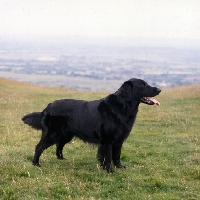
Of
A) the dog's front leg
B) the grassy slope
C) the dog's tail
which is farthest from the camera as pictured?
the dog's tail

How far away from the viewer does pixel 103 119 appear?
7.16 m

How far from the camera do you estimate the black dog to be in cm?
714

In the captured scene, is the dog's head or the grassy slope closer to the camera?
the grassy slope

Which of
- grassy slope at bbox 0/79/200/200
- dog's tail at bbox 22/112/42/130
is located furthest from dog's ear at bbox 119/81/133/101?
dog's tail at bbox 22/112/42/130

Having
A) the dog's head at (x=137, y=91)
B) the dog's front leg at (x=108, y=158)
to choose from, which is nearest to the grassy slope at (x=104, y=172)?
the dog's front leg at (x=108, y=158)

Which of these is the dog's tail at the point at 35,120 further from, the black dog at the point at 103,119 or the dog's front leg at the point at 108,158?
the dog's front leg at the point at 108,158

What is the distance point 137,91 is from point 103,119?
922mm

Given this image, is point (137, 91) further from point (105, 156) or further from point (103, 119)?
point (105, 156)

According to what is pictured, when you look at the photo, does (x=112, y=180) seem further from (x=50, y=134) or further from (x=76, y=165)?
(x=50, y=134)

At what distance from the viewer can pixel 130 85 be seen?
7184 millimetres

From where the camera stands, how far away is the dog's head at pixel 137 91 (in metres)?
7.15

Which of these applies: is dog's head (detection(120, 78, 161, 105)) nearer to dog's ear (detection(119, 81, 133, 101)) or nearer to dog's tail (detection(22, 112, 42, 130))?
dog's ear (detection(119, 81, 133, 101))

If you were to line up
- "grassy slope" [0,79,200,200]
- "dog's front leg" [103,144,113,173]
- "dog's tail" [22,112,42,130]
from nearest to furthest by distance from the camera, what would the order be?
"grassy slope" [0,79,200,200]
"dog's front leg" [103,144,113,173]
"dog's tail" [22,112,42,130]

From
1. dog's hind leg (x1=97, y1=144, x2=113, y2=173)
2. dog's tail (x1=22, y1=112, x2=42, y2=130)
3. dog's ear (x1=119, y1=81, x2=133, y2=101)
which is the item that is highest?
dog's ear (x1=119, y1=81, x2=133, y2=101)
